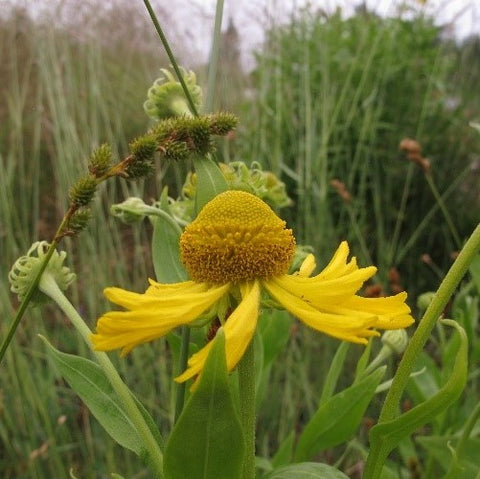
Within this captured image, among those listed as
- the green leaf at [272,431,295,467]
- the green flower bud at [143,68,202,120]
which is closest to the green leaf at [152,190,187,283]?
the green flower bud at [143,68,202,120]

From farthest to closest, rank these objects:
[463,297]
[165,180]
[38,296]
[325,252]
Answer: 1. [165,180]
2. [325,252]
3. [463,297]
4. [38,296]

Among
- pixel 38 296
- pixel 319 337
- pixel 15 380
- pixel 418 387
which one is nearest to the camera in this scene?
pixel 38 296

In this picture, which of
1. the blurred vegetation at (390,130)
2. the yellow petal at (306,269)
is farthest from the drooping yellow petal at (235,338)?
the blurred vegetation at (390,130)

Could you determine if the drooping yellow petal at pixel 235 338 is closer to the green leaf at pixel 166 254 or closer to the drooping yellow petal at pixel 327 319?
the drooping yellow petal at pixel 327 319

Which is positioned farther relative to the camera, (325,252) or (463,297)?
(325,252)

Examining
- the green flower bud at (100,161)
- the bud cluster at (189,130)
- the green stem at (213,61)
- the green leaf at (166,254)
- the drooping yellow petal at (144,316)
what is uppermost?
the green stem at (213,61)

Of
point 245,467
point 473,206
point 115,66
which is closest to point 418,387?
point 245,467

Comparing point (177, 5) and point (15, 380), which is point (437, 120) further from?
point (15, 380)
